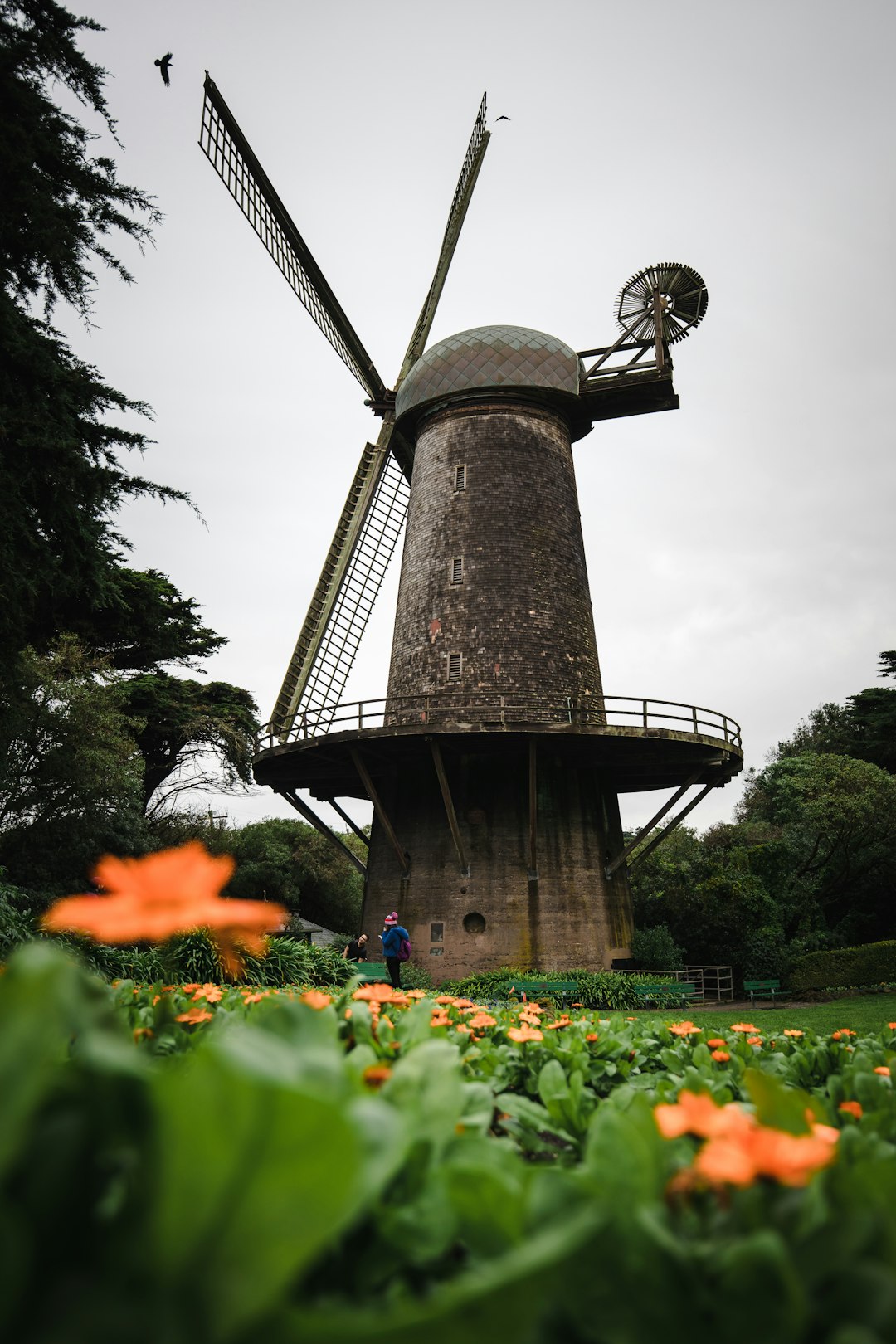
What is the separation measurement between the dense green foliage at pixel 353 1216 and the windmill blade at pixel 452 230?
83.4 feet

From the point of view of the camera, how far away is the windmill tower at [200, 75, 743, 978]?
1786 centimetres

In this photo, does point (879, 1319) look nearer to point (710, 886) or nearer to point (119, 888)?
point (119, 888)

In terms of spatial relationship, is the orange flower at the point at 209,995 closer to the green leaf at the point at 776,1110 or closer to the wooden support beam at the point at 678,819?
the green leaf at the point at 776,1110

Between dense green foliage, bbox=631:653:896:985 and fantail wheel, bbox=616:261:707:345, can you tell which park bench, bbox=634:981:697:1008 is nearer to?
dense green foliage, bbox=631:653:896:985

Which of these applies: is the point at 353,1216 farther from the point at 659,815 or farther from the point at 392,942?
the point at 659,815

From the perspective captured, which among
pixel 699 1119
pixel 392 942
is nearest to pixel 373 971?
pixel 392 942

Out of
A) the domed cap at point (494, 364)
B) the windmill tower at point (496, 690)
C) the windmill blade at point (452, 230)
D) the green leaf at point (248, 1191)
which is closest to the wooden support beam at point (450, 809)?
the windmill tower at point (496, 690)

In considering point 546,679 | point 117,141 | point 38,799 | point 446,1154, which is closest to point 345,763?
point 546,679

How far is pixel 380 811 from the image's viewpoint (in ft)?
58.1

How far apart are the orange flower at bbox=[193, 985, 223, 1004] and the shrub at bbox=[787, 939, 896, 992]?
66.6ft

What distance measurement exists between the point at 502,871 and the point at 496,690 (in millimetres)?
3632

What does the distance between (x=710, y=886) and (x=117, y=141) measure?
21004 mm

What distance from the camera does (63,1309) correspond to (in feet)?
2.58

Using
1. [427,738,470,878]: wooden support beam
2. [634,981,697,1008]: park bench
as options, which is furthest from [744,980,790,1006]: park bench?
[427,738,470,878]: wooden support beam
